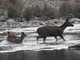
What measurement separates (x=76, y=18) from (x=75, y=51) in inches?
1053

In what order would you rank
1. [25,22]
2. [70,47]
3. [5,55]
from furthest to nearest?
[25,22] < [70,47] < [5,55]

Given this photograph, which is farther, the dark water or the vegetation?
the vegetation

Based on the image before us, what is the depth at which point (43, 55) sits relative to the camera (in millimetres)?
19188

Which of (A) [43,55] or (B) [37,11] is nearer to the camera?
(A) [43,55]

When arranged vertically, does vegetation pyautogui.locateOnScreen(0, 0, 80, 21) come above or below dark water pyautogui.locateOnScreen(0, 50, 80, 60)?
below

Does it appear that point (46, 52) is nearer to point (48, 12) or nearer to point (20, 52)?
point (20, 52)

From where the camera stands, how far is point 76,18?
46906 millimetres

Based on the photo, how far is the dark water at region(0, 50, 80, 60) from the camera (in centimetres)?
1823

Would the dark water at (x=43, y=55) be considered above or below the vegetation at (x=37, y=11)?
above

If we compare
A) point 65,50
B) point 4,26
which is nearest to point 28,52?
point 65,50

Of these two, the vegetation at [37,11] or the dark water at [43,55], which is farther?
the vegetation at [37,11]

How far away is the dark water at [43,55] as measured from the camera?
59.8 ft

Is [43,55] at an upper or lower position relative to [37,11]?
upper

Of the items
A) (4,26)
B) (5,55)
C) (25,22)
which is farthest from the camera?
(25,22)
